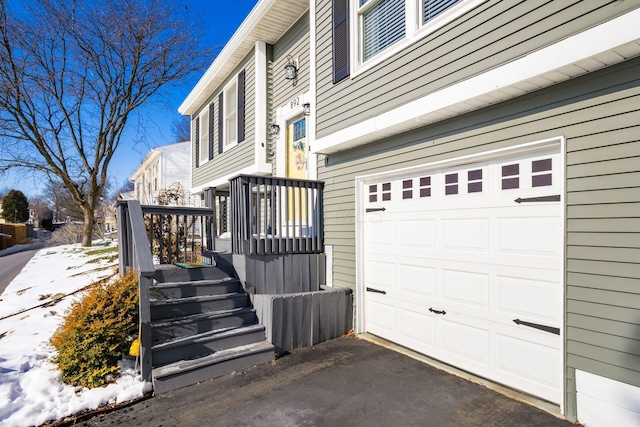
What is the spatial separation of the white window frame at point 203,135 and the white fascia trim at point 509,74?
7.27m

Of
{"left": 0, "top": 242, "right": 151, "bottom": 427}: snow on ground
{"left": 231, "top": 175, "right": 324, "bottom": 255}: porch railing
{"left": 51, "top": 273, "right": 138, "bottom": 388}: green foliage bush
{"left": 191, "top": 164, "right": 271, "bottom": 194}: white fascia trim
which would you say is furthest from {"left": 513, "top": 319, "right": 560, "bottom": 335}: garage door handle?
{"left": 191, "top": 164, "right": 271, "bottom": 194}: white fascia trim

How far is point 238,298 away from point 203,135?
7.96 metres

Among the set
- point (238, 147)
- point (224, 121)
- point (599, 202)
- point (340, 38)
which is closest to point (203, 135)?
point (224, 121)

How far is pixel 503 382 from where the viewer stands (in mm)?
3205

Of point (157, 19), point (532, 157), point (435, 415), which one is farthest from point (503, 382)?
point (157, 19)

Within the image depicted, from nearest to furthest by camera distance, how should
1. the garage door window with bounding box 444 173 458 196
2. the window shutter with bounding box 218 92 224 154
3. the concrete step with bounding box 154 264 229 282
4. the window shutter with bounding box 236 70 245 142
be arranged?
the garage door window with bounding box 444 173 458 196, the concrete step with bounding box 154 264 229 282, the window shutter with bounding box 236 70 245 142, the window shutter with bounding box 218 92 224 154

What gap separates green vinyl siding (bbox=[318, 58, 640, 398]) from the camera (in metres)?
2.39

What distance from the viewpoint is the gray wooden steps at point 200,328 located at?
11.4 ft

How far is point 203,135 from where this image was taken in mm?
11109

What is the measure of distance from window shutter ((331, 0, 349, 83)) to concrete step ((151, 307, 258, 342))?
11.1ft

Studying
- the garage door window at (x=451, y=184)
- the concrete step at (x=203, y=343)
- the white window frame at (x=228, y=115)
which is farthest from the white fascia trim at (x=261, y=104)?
the garage door window at (x=451, y=184)

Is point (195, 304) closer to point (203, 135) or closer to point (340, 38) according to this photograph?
point (340, 38)

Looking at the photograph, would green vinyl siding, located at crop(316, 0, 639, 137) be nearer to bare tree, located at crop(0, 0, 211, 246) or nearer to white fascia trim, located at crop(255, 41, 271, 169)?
white fascia trim, located at crop(255, 41, 271, 169)

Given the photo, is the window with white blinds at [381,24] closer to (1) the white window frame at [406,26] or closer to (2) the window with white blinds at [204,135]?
(1) the white window frame at [406,26]
